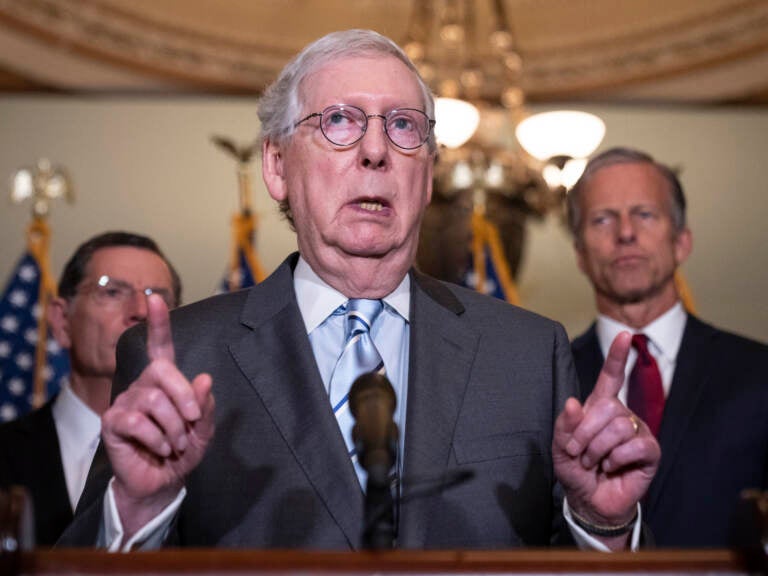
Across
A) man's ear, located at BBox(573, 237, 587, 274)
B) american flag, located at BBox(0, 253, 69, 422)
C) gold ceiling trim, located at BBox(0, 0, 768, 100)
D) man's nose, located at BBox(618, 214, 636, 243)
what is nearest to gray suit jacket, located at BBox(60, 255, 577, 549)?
man's nose, located at BBox(618, 214, 636, 243)

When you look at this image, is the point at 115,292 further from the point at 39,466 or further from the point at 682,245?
the point at 682,245

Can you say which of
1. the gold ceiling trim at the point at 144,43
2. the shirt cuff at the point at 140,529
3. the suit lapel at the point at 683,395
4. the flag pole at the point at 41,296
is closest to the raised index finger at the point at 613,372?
the shirt cuff at the point at 140,529

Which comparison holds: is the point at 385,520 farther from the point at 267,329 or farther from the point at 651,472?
the point at 267,329

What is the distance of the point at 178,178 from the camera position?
7.39 metres

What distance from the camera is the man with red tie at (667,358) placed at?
2590 millimetres

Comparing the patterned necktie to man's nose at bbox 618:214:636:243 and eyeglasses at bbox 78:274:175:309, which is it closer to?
eyeglasses at bbox 78:274:175:309

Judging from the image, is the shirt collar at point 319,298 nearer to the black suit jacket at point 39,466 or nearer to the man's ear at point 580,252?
the black suit jacket at point 39,466

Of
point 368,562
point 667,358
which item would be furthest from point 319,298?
point 667,358

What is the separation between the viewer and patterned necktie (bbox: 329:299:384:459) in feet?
6.15

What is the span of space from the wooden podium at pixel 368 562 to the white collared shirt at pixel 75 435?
170cm

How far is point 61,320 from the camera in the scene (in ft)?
10.4

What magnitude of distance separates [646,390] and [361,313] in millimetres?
1182

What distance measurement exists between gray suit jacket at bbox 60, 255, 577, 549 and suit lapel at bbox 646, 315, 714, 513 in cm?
73

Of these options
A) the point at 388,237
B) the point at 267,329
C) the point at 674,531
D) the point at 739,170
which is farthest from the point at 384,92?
the point at 739,170
